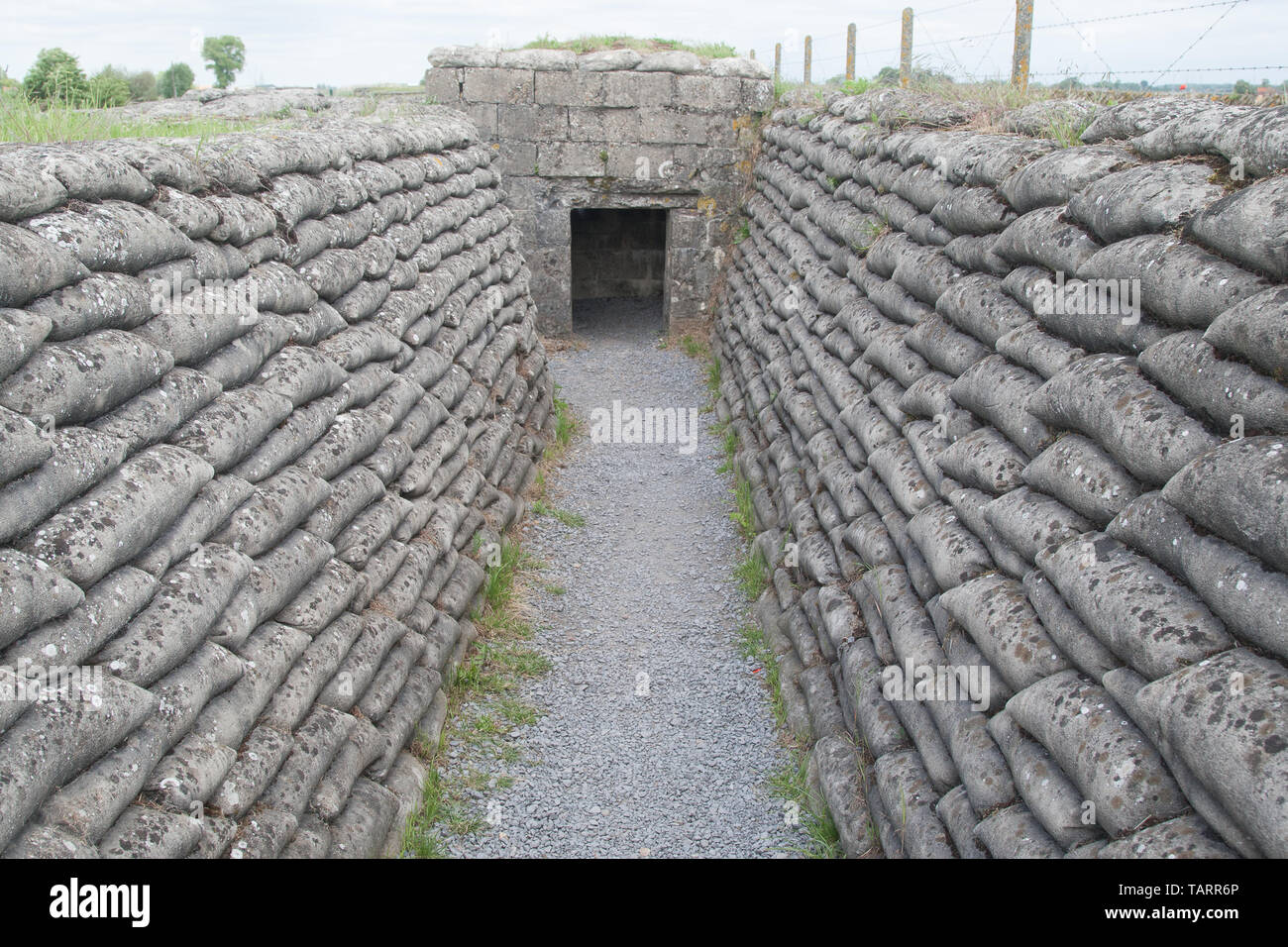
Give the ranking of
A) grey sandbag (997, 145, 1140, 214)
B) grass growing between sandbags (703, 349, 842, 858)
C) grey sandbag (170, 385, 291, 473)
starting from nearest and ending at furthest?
grey sandbag (170, 385, 291, 473), grey sandbag (997, 145, 1140, 214), grass growing between sandbags (703, 349, 842, 858)

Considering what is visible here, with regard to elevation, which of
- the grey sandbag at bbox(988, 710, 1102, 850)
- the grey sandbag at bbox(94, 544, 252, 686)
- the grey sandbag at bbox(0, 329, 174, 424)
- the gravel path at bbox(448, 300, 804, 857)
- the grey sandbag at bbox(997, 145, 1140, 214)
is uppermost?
the grey sandbag at bbox(997, 145, 1140, 214)

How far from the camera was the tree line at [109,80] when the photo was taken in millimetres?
7386

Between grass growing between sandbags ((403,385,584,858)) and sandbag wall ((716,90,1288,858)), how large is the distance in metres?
→ 1.46

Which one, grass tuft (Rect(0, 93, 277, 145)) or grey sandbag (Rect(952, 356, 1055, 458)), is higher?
grass tuft (Rect(0, 93, 277, 145))

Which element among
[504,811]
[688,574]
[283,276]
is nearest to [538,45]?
[688,574]

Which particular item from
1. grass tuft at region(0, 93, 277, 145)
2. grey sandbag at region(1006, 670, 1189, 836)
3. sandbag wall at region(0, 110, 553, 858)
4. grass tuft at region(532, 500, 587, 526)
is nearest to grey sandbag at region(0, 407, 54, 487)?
sandbag wall at region(0, 110, 553, 858)

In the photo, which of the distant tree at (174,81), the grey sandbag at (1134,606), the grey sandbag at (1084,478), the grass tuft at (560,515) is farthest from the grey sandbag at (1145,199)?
the distant tree at (174,81)

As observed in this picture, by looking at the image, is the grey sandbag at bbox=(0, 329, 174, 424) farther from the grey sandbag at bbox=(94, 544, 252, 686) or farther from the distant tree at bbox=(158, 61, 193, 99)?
the distant tree at bbox=(158, 61, 193, 99)

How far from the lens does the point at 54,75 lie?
834cm

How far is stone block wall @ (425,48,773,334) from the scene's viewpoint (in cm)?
1127

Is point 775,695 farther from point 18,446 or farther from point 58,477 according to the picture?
point 18,446

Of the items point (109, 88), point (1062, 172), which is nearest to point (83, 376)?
point (1062, 172)

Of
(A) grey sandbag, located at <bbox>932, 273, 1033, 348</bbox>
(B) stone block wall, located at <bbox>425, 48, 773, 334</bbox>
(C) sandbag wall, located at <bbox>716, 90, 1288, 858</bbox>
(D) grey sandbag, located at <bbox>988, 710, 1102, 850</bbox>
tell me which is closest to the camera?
(C) sandbag wall, located at <bbox>716, 90, 1288, 858</bbox>

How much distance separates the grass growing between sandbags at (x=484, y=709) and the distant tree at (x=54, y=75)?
19.0 feet
